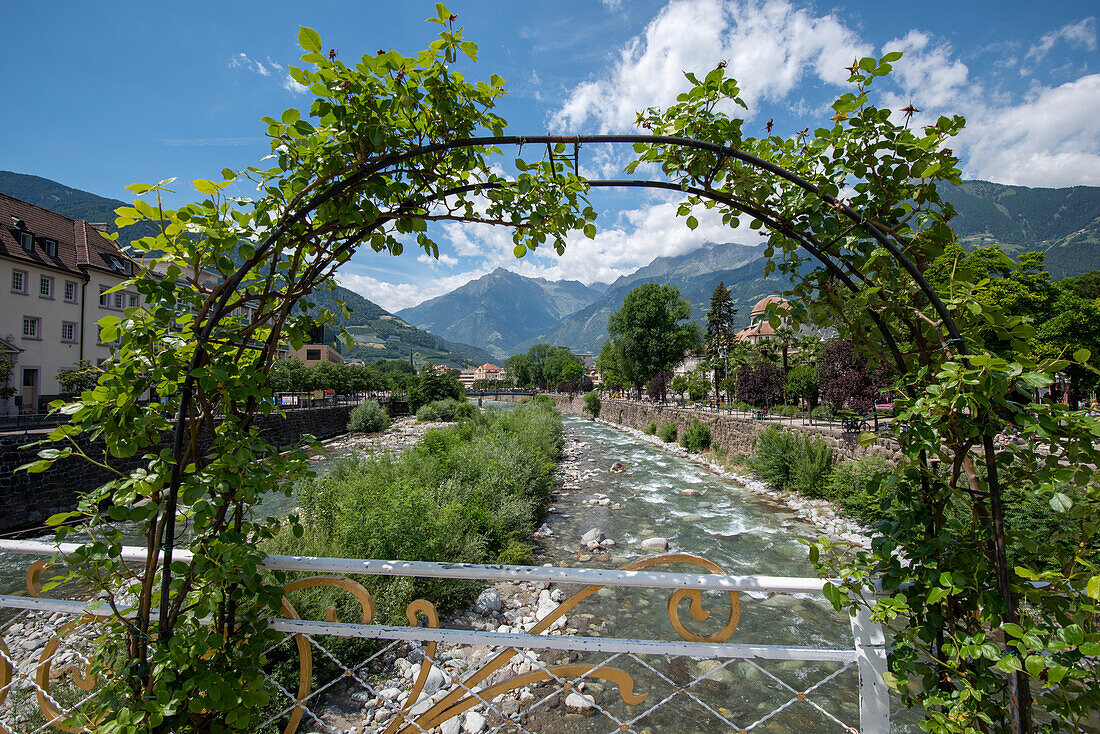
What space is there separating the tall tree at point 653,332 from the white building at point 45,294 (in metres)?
32.0

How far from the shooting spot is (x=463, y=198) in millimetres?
2043

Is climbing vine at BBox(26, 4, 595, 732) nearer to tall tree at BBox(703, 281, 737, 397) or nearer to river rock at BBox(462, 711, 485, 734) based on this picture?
river rock at BBox(462, 711, 485, 734)

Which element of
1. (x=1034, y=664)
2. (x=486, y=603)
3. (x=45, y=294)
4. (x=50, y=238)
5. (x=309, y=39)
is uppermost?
(x=50, y=238)

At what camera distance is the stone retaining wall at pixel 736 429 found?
13030mm

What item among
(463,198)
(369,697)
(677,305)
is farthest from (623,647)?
(677,305)

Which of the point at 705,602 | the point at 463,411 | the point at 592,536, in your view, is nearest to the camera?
the point at 705,602

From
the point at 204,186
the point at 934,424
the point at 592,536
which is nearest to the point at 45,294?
the point at 592,536

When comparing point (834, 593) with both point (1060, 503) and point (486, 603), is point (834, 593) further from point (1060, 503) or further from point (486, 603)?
point (486, 603)

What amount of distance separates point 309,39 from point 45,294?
31321 millimetres

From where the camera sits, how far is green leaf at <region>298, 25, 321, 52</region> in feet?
5.17

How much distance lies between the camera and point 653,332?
39.1 metres

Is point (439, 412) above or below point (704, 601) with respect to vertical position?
below

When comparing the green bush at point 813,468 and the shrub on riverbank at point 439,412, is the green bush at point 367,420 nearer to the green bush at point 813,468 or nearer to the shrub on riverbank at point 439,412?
the shrub on riverbank at point 439,412

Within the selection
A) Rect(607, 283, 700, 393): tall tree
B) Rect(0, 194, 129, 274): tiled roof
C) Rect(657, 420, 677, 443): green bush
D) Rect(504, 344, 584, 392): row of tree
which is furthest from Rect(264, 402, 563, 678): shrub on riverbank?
Rect(504, 344, 584, 392): row of tree
